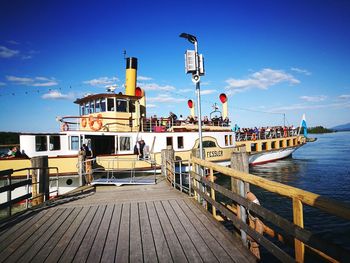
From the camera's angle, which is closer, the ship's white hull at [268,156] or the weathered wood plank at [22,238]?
the weathered wood plank at [22,238]

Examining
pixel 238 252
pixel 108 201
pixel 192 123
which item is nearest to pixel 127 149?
pixel 192 123

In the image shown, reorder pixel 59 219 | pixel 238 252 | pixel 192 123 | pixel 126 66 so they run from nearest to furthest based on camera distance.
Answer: pixel 238 252 → pixel 59 219 → pixel 126 66 → pixel 192 123

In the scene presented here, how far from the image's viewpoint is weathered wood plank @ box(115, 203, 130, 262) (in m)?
3.92

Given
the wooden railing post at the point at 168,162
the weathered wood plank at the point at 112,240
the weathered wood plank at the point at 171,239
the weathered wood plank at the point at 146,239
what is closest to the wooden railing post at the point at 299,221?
the weathered wood plank at the point at 171,239

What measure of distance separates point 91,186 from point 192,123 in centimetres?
1162

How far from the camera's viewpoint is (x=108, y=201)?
7840 millimetres

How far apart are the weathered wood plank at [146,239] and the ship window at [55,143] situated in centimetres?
1041

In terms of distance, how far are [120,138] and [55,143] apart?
3.73 metres

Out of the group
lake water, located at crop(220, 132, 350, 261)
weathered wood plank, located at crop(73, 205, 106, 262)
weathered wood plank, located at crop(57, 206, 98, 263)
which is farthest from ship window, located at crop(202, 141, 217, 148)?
weathered wood plank, located at crop(57, 206, 98, 263)

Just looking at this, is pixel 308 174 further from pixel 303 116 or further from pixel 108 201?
pixel 108 201

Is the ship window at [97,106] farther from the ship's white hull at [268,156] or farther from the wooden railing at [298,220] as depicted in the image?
the ship's white hull at [268,156]

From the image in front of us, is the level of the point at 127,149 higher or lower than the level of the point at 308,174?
higher

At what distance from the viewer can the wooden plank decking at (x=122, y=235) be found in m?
3.96

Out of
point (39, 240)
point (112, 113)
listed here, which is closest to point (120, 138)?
point (112, 113)
